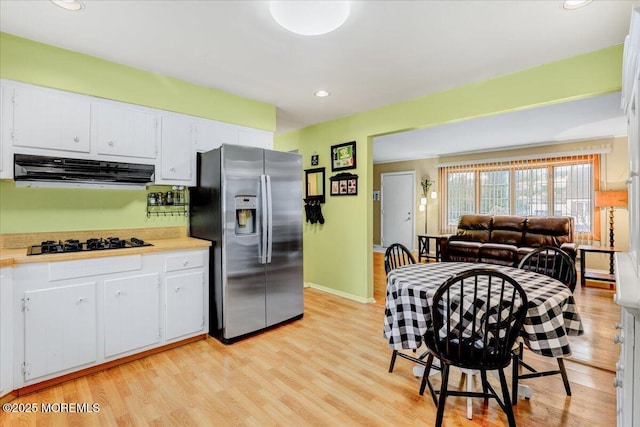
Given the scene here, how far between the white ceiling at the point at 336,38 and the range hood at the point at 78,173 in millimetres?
904

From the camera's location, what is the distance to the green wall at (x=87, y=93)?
240cm

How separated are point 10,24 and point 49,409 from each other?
2568 mm

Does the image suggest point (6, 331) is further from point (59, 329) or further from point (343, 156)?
point (343, 156)

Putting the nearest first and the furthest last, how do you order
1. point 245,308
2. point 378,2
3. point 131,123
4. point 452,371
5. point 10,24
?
1. point 378,2
2. point 10,24
3. point 452,371
4. point 131,123
5. point 245,308

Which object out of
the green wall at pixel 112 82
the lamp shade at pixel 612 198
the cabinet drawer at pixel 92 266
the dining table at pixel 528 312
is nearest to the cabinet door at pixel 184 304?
the cabinet drawer at pixel 92 266

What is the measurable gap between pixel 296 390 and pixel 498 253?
4.68 meters

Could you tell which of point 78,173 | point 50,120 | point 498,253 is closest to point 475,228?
point 498,253

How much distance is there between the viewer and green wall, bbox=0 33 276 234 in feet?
7.88

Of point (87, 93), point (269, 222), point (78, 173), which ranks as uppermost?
point (87, 93)

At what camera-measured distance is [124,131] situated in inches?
110

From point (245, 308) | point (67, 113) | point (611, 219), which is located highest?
point (67, 113)

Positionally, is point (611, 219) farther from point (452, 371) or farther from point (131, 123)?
point (131, 123)

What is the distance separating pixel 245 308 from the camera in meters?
3.02

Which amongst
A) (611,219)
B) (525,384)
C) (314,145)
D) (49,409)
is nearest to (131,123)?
(49,409)
